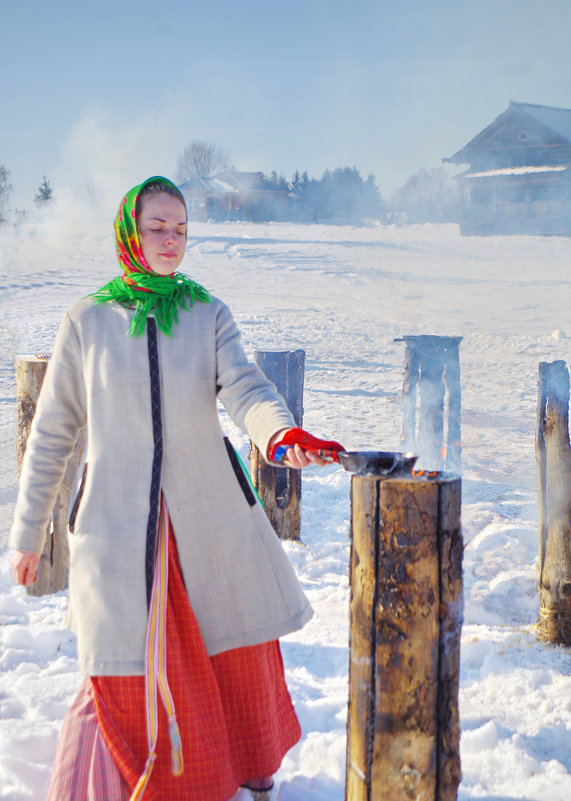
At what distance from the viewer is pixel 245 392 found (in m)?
2.08

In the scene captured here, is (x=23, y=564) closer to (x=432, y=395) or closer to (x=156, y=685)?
(x=156, y=685)

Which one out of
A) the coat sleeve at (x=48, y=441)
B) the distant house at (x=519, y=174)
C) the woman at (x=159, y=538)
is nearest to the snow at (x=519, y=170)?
the distant house at (x=519, y=174)

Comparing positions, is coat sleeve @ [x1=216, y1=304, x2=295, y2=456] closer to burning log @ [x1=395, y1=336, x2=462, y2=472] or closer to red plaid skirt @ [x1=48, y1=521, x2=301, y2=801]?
red plaid skirt @ [x1=48, y1=521, x2=301, y2=801]

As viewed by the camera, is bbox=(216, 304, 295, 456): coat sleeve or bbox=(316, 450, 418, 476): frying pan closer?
bbox=(316, 450, 418, 476): frying pan

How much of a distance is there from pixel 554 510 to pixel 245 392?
7.05 feet

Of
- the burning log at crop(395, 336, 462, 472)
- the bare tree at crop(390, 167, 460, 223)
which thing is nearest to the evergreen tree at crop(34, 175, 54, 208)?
the bare tree at crop(390, 167, 460, 223)

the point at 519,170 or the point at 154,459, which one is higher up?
the point at 519,170

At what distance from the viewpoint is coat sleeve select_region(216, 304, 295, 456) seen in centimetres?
193

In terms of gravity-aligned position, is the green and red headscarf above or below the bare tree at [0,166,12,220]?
below

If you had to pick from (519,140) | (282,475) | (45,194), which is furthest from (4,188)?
(282,475)

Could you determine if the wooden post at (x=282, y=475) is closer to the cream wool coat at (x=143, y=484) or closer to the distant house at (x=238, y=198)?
the cream wool coat at (x=143, y=484)

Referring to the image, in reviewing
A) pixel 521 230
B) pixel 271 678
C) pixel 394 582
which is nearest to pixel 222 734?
pixel 271 678

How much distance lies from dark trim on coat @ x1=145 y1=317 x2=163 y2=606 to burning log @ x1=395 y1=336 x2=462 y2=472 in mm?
4180

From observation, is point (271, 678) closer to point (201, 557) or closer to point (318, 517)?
point (201, 557)
